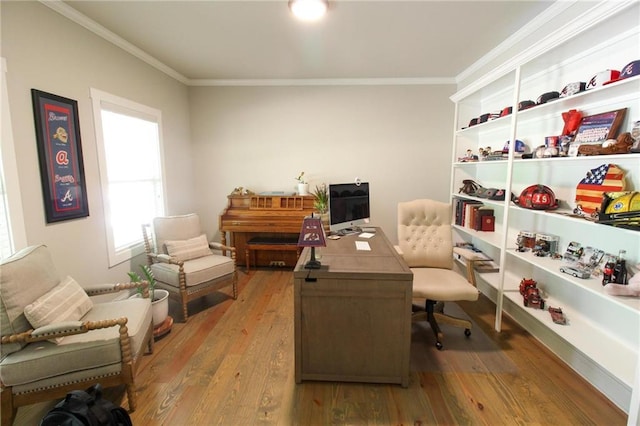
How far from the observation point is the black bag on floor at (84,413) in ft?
4.35

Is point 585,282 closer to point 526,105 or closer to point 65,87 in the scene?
point 526,105

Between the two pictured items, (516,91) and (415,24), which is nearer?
(516,91)

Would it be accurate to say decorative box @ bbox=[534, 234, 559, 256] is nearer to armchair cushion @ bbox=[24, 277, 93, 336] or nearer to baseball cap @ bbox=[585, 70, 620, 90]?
baseball cap @ bbox=[585, 70, 620, 90]

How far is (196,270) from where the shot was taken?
272 centimetres

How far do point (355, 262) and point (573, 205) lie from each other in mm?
1708

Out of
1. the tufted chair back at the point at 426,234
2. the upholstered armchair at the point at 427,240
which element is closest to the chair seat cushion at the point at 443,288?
the upholstered armchair at the point at 427,240

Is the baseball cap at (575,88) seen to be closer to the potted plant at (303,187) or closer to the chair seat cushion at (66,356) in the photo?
the potted plant at (303,187)

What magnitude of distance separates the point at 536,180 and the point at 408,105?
6.64 feet

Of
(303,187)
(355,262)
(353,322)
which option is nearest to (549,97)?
(355,262)

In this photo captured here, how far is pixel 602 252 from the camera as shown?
1.92 meters

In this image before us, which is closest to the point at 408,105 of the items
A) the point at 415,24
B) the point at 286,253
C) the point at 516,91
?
the point at 415,24

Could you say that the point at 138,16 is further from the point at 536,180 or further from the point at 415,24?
the point at 536,180

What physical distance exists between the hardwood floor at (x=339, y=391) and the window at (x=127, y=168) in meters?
1.26

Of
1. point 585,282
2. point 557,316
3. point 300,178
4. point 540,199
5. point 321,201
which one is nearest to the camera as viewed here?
point 585,282
